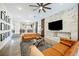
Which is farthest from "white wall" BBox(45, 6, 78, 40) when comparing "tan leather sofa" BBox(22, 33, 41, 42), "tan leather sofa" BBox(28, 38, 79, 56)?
"tan leather sofa" BBox(28, 38, 79, 56)

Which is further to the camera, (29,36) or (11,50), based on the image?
(29,36)

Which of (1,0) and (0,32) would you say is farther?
(0,32)

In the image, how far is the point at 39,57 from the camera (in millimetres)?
1376

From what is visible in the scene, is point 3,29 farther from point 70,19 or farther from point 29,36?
point 70,19

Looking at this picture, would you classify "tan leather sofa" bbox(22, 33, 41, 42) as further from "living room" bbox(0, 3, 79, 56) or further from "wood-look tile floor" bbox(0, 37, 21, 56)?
"wood-look tile floor" bbox(0, 37, 21, 56)

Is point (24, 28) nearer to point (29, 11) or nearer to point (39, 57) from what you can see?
point (29, 11)

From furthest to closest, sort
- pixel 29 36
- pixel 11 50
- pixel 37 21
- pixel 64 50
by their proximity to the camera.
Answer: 1. pixel 37 21
2. pixel 29 36
3. pixel 11 50
4. pixel 64 50

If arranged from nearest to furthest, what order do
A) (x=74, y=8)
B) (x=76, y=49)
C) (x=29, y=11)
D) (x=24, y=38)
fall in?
(x=76, y=49), (x=74, y=8), (x=29, y=11), (x=24, y=38)

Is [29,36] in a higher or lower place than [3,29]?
lower

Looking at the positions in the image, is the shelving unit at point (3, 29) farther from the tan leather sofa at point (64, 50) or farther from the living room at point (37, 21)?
the tan leather sofa at point (64, 50)

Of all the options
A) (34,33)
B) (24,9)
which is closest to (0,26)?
(24,9)

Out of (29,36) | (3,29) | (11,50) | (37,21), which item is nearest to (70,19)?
(37,21)

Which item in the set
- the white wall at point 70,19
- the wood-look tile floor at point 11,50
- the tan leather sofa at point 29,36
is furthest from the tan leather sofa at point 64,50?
the tan leather sofa at point 29,36

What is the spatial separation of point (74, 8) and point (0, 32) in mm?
2636
